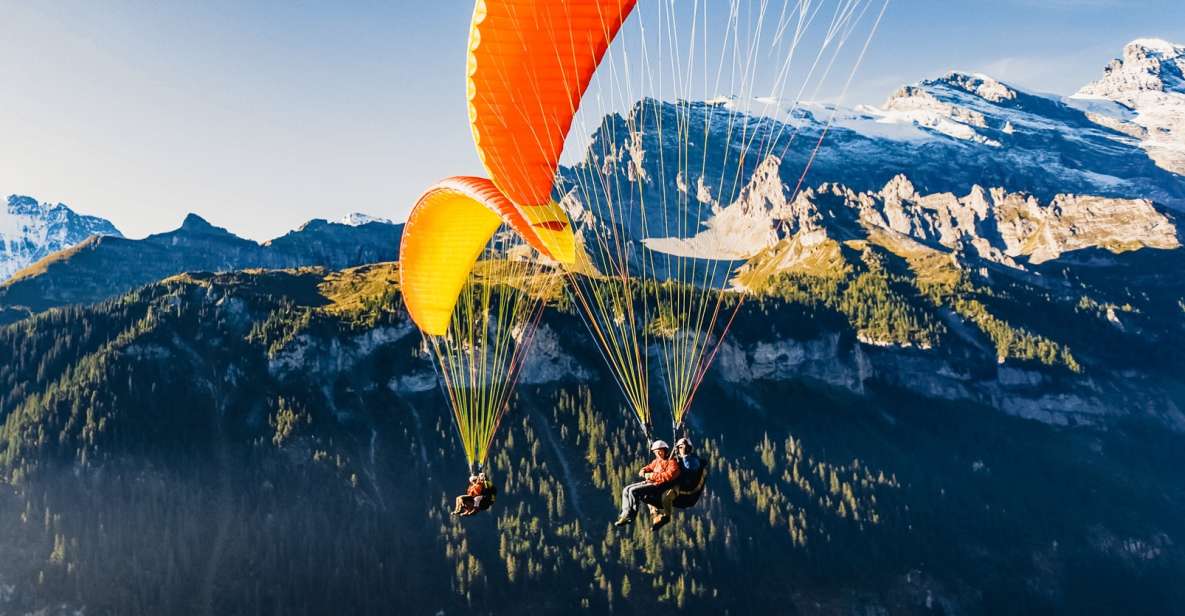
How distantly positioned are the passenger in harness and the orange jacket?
5.3 inches

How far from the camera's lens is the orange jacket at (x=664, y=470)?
18.1 m

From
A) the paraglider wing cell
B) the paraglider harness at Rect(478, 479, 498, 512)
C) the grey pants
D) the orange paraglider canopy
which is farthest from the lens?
the paraglider wing cell

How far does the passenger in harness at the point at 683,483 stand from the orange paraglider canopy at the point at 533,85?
6965mm

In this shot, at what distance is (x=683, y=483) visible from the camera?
712 inches

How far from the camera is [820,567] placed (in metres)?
125

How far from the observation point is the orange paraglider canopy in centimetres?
1855

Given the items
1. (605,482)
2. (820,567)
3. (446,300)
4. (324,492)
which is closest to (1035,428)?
(820,567)

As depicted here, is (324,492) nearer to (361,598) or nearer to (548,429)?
(361,598)

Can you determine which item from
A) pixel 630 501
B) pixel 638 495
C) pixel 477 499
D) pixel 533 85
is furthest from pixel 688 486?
pixel 533 85

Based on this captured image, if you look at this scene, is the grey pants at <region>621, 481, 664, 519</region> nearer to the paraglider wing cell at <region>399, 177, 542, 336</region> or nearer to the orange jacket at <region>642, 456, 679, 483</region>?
the orange jacket at <region>642, 456, 679, 483</region>

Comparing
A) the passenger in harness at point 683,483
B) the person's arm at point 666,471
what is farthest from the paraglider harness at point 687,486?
the person's arm at point 666,471

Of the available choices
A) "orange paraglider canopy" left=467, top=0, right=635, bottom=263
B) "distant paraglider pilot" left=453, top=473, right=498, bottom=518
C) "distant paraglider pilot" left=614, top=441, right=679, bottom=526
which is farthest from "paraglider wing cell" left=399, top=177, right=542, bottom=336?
"distant paraglider pilot" left=614, top=441, right=679, bottom=526

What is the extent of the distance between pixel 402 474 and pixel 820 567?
79.8 meters

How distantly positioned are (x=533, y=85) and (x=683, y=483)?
38.8 feet
